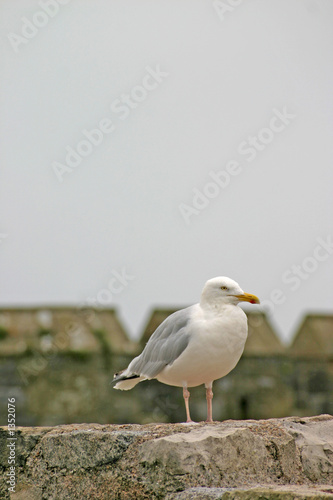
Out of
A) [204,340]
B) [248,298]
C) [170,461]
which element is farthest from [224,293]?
[170,461]

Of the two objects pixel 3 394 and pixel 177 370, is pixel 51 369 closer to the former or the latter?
pixel 3 394

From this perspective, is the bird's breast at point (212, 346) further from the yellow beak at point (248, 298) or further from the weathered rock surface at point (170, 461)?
the weathered rock surface at point (170, 461)

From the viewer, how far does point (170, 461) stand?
159 inches

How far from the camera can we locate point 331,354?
15.1 meters

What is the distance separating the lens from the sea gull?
4.94 metres

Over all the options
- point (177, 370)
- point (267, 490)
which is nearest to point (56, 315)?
point (177, 370)

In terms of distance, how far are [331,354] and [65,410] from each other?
4.96 metres

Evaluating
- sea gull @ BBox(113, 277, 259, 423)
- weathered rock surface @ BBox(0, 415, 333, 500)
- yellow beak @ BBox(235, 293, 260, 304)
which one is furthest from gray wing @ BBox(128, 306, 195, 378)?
weathered rock surface @ BBox(0, 415, 333, 500)

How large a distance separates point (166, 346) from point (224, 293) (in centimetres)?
51

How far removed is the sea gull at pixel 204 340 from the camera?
4941 millimetres

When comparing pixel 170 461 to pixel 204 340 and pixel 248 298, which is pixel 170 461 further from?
pixel 248 298

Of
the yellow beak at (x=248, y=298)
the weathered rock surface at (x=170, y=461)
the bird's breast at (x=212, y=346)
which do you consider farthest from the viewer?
the yellow beak at (x=248, y=298)

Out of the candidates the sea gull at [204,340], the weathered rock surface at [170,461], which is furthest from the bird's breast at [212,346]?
the weathered rock surface at [170,461]

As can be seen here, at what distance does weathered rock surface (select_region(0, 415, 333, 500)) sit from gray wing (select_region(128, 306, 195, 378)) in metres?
0.67
